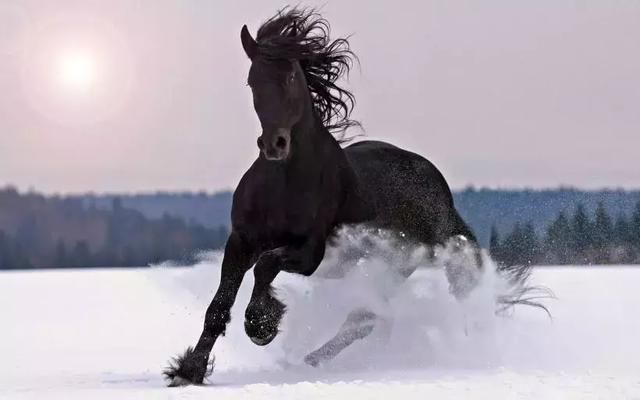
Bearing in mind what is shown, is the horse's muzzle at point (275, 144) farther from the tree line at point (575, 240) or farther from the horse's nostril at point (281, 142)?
the tree line at point (575, 240)

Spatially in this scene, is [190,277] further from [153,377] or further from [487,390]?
[487,390]

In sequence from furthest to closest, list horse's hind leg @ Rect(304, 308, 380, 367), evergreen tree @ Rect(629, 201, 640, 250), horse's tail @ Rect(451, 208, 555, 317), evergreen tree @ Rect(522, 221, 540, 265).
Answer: evergreen tree @ Rect(629, 201, 640, 250), evergreen tree @ Rect(522, 221, 540, 265), horse's tail @ Rect(451, 208, 555, 317), horse's hind leg @ Rect(304, 308, 380, 367)

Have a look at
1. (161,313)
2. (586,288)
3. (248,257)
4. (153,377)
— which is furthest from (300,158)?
(586,288)

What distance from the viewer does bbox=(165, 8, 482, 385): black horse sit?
226 inches

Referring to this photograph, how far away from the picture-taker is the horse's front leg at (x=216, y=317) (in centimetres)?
574

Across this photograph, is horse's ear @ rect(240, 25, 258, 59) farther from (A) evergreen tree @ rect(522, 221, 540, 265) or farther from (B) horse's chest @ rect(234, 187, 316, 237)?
(A) evergreen tree @ rect(522, 221, 540, 265)

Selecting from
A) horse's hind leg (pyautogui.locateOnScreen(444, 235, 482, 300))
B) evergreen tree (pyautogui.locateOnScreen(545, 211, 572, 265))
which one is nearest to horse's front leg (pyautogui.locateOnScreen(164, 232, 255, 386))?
horse's hind leg (pyautogui.locateOnScreen(444, 235, 482, 300))

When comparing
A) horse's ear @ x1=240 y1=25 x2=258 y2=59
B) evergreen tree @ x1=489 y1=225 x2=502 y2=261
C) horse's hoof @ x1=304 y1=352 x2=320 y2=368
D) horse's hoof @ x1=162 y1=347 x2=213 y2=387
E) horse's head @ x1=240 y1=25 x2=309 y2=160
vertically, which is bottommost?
horse's hoof @ x1=162 y1=347 x2=213 y2=387

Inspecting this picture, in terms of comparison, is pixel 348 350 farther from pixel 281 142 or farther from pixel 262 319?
pixel 281 142

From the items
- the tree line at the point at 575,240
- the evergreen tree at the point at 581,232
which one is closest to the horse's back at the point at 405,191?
the tree line at the point at 575,240

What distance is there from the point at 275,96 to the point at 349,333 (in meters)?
2.17

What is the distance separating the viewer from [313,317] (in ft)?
25.0

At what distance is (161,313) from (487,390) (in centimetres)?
688

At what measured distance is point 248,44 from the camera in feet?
19.9
